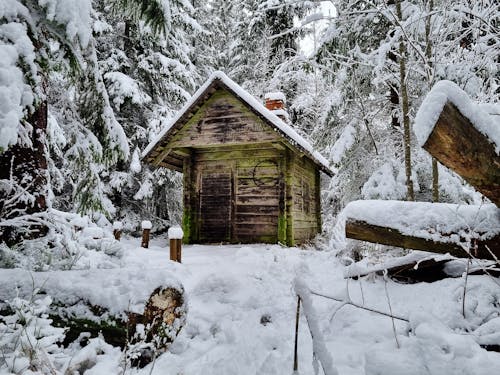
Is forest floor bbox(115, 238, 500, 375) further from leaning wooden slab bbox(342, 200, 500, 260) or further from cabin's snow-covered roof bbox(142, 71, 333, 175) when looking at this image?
cabin's snow-covered roof bbox(142, 71, 333, 175)

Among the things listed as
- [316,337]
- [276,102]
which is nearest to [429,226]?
[316,337]

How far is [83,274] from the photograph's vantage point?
2986 millimetres

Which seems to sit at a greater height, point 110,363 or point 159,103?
point 159,103

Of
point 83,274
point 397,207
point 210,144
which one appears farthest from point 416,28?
point 210,144

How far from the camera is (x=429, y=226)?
259 cm

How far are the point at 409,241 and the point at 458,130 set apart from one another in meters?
1.45

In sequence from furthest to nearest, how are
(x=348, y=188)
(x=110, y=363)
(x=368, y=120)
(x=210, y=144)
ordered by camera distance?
(x=210, y=144) < (x=348, y=188) < (x=368, y=120) < (x=110, y=363)

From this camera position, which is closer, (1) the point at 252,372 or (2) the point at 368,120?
(1) the point at 252,372

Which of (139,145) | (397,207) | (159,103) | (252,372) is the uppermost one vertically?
(159,103)

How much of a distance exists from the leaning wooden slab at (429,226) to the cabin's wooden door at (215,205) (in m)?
8.31

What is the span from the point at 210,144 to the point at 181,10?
939 cm

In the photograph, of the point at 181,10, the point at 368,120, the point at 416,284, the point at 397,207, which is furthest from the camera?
the point at 181,10

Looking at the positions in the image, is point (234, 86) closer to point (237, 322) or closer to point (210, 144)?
point (210, 144)

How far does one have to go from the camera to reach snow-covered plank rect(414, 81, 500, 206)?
1389 millimetres
